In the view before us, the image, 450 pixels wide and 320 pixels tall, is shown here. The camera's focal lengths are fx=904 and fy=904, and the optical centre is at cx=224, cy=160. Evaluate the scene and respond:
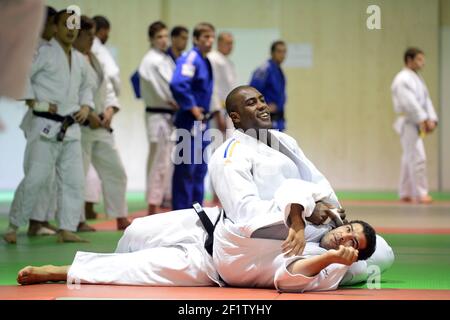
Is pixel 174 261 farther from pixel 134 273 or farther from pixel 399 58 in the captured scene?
pixel 399 58

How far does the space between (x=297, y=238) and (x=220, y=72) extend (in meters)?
7.29

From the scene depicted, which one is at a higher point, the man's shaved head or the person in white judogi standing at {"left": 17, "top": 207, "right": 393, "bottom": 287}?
the man's shaved head

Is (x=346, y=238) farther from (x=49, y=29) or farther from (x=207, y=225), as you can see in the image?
(x=49, y=29)

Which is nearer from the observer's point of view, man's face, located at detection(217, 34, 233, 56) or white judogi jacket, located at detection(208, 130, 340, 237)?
white judogi jacket, located at detection(208, 130, 340, 237)

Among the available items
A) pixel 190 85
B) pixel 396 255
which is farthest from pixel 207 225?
pixel 190 85

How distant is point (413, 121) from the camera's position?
1105 cm

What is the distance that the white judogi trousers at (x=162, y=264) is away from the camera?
4.19m

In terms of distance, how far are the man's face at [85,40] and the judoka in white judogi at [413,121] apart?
5064 millimetres

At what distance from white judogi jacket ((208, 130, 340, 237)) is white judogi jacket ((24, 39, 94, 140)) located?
2.29 meters

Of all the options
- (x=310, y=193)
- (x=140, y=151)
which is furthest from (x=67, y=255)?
(x=140, y=151)

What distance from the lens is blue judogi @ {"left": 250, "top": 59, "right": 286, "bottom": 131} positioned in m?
10.4

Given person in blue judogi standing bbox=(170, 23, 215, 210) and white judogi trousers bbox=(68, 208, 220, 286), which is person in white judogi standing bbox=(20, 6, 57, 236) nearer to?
person in blue judogi standing bbox=(170, 23, 215, 210)

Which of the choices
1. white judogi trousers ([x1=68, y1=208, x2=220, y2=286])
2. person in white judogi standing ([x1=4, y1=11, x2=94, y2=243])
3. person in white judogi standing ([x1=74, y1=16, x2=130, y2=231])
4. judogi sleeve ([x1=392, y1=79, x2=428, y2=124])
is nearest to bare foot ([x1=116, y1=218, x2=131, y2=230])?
person in white judogi standing ([x1=74, y1=16, x2=130, y2=231])

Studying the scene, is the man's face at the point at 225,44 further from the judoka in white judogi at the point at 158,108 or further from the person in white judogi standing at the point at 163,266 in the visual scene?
the person in white judogi standing at the point at 163,266
